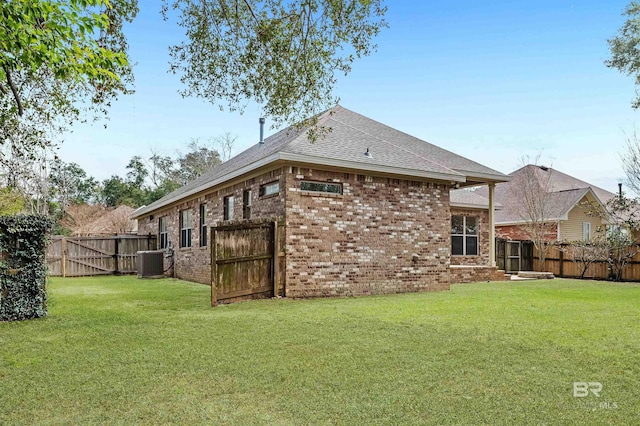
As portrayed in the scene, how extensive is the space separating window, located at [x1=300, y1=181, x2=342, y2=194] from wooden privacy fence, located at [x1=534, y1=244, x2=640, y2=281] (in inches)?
491

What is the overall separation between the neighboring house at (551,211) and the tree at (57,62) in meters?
18.3

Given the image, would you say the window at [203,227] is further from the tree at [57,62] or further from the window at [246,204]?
the tree at [57,62]

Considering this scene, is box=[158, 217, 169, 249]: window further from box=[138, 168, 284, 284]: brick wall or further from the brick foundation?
the brick foundation

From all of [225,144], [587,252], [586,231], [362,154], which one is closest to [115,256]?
[362,154]

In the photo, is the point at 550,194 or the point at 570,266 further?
the point at 550,194

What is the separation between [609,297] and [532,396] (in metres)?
8.88

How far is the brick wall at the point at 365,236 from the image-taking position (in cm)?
1040

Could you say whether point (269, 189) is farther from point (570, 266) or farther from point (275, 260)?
point (570, 266)

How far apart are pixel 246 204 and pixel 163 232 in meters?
10.1

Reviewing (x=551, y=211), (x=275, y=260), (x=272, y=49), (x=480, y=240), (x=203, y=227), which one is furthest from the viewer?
(x=551, y=211)

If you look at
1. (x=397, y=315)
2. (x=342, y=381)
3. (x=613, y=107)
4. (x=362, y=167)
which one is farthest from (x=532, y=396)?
(x=613, y=107)

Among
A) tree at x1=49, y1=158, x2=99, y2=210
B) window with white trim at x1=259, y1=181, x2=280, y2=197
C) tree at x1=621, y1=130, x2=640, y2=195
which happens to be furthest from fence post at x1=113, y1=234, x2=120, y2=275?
tree at x1=49, y1=158, x2=99, y2=210

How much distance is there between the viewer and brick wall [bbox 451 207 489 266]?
18344mm

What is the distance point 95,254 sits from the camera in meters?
21.0
